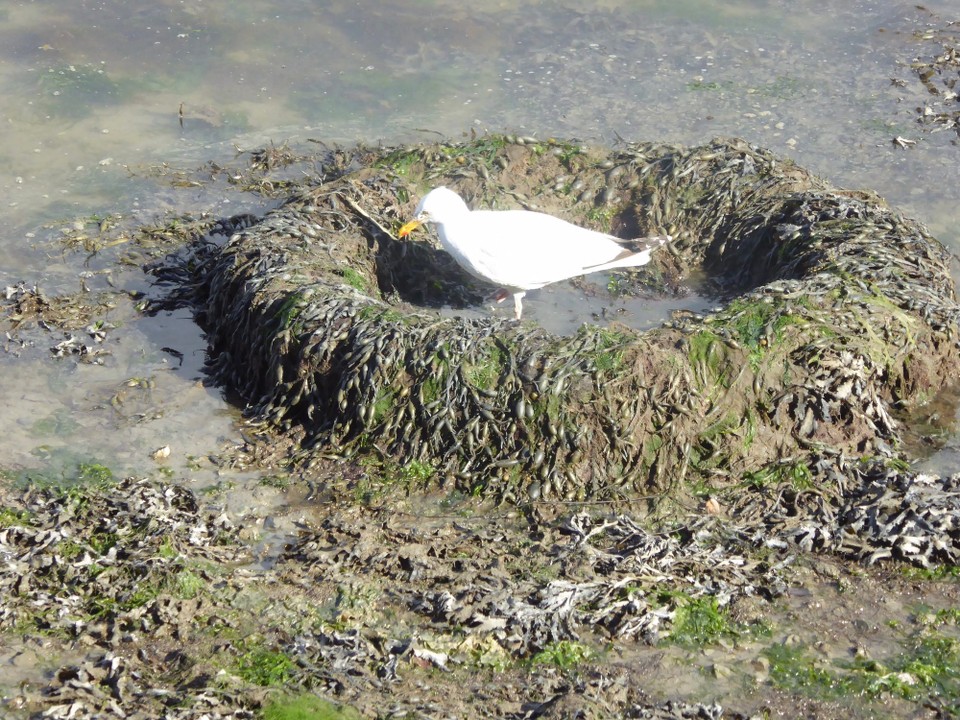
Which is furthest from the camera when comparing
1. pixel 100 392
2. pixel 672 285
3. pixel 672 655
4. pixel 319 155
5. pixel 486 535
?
pixel 319 155

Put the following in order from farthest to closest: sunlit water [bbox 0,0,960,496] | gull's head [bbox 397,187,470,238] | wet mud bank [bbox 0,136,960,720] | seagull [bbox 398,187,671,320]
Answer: sunlit water [bbox 0,0,960,496] < gull's head [bbox 397,187,470,238] < seagull [bbox 398,187,671,320] < wet mud bank [bbox 0,136,960,720]

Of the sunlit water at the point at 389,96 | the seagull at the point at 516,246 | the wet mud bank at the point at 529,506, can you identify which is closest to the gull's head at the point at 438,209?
the seagull at the point at 516,246

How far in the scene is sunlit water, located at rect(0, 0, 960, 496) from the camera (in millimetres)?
8367

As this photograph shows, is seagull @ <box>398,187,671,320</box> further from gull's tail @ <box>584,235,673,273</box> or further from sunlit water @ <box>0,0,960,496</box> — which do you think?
sunlit water @ <box>0,0,960,496</box>

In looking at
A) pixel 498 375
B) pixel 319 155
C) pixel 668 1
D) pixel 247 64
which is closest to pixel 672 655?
pixel 498 375

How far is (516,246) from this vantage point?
7461 millimetres

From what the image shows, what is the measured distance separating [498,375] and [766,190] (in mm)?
3411

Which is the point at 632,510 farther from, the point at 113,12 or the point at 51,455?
the point at 113,12

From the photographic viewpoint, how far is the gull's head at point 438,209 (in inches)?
299

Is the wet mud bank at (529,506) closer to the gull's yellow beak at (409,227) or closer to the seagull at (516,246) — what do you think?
the gull's yellow beak at (409,227)

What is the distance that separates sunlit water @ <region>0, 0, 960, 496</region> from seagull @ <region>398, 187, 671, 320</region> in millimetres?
A: 487

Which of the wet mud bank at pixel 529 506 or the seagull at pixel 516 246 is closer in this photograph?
the wet mud bank at pixel 529 506

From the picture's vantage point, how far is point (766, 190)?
8617mm

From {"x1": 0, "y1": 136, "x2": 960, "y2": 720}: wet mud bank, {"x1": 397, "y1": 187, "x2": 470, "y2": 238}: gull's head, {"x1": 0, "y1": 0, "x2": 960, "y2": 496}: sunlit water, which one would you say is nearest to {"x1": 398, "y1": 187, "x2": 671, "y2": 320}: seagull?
{"x1": 397, "y1": 187, "x2": 470, "y2": 238}: gull's head
